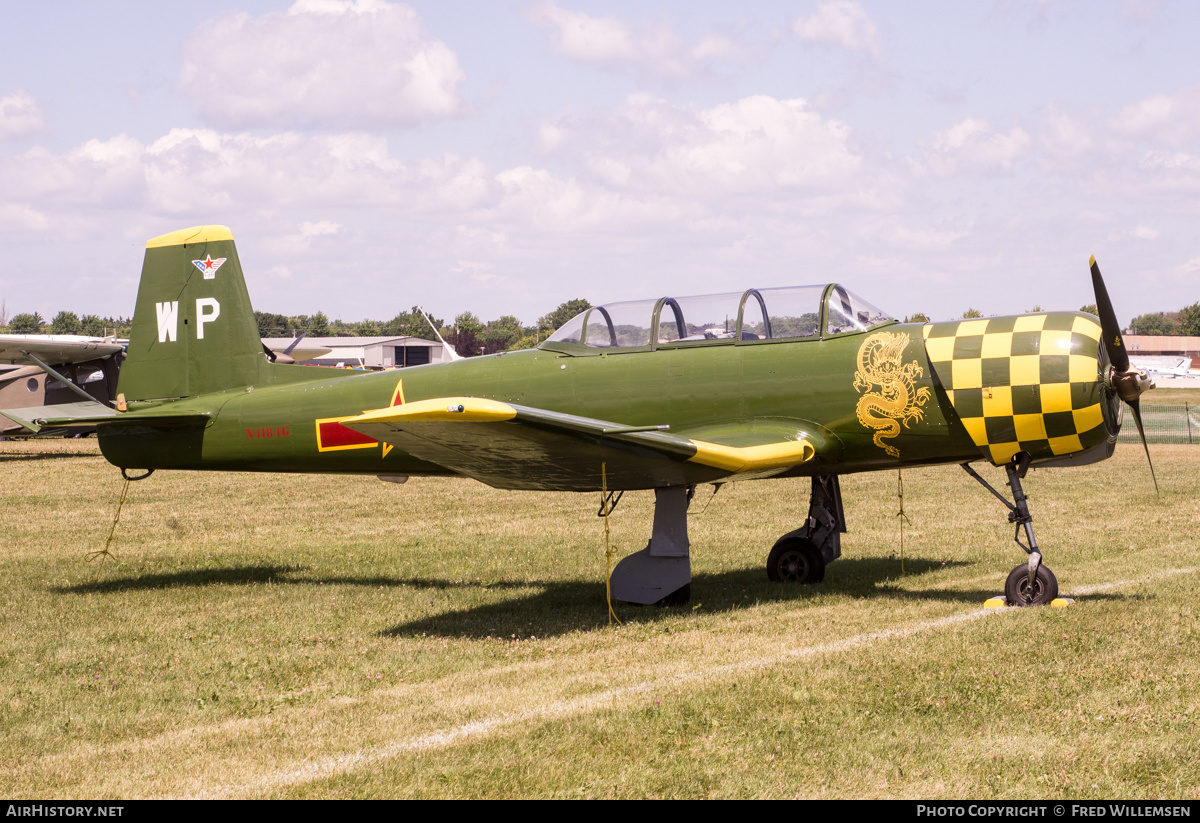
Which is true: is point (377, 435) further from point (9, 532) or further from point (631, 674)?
point (9, 532)

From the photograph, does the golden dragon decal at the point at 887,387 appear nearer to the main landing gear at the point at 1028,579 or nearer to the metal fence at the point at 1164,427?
the main landing gear at the point at 1028,579

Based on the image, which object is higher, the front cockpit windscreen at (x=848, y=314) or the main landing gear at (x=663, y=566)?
the front cockpit windscreen at (x=848, y=314)

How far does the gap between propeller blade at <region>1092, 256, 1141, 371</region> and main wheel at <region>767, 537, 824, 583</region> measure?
10.3 feet

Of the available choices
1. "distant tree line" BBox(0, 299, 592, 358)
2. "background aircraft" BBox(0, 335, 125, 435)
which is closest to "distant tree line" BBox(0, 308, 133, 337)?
"distant tree line" BBox(0, 299, 592, 358)

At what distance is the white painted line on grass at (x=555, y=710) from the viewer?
4.67m

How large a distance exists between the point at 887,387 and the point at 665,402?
1.82 meters

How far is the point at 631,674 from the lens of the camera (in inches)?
253

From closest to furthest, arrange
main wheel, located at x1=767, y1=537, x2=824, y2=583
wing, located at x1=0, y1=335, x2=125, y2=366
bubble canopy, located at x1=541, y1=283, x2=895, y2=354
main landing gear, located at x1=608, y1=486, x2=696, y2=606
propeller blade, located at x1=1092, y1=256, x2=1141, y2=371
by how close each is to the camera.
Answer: propeller blade, located at x1=1092, y1=256, x2=1141, y2=371
main landing gear, located at x1=608, y1=486, x2=696, y2=606
bubble canopy, located at x1=541, y1=283, x2=895, y2=354
main wheel, located at x1=767, y1=537, x2=824, y2=583
wing, located at x1=0, y1=335, x2=125, y2=366

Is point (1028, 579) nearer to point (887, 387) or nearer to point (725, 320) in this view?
point (887, 387)

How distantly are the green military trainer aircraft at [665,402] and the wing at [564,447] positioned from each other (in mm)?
23

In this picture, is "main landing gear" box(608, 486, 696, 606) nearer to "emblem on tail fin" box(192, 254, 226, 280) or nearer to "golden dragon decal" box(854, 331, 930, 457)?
"golden dragon decal" box(854, 331, 930, 457)

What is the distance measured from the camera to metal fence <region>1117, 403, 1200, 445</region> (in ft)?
89.3

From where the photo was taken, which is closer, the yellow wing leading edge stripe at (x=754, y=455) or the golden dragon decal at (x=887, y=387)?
the yellow wing leading edge stripe at (x=754, y=455)

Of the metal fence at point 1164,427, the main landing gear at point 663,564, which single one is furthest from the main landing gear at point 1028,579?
the metal fence at point 1164,427
